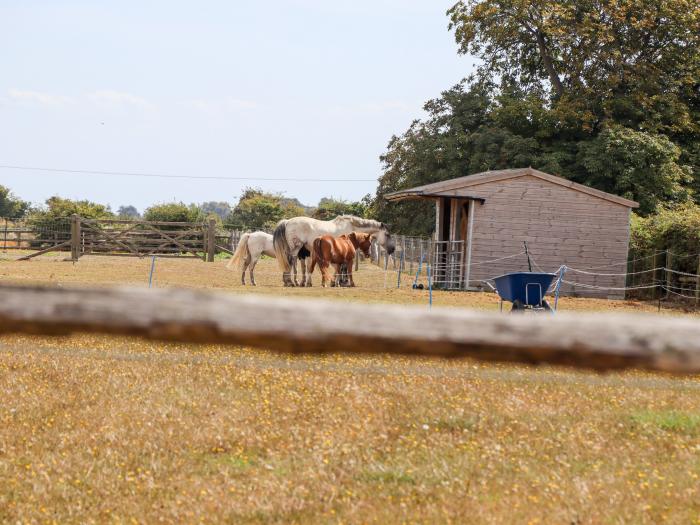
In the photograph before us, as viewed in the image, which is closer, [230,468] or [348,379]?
[230,468]

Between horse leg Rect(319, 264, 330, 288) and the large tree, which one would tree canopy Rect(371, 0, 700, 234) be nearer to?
horse leg Rect(319, 264, 330, 288)

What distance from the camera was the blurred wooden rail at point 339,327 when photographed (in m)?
2.82

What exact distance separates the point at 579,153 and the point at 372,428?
31.7m

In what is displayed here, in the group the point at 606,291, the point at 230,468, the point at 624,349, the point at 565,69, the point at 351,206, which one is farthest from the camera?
the point at 351,206

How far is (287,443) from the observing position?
7137 mm

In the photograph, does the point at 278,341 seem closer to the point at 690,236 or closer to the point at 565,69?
the point at 690,236

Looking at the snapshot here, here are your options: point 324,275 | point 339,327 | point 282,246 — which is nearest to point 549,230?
point 324,275

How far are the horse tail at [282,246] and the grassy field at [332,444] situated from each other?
15.8m

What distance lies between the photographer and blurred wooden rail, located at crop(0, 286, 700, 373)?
2820mm

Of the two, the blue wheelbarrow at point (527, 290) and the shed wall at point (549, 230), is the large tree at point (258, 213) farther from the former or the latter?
the blue wheelbarrow at point (527, 290)

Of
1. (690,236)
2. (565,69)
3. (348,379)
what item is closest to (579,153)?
(565,69)

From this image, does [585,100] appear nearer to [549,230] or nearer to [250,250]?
[549,230]

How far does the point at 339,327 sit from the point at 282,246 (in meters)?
23.7

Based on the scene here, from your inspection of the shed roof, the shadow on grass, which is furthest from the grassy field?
the shed roof
